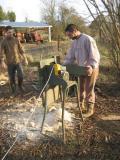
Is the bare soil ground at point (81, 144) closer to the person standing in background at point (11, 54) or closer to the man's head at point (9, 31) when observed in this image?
the person standing in background at point (11, 54)

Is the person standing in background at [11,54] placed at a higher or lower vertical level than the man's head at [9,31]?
lower

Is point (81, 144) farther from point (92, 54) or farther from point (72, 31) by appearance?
point (72, 31)

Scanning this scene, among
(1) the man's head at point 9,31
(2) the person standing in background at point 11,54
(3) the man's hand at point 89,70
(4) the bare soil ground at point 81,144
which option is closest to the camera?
(4) the bare soil ground at point 81,144

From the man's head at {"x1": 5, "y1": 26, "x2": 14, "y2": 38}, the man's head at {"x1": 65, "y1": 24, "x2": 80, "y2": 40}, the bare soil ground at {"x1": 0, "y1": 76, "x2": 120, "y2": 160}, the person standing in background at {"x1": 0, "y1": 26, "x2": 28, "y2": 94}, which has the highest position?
the man's head at {"x1": 65, "y1": 24, "x2": 80, "y2": 40}

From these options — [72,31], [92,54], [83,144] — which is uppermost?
[72,31]

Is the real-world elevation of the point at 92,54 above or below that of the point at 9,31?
below

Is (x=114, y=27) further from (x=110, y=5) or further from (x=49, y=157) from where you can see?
(x=49, y=157)

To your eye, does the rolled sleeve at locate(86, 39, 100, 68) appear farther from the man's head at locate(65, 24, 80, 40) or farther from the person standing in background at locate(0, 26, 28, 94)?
the person standing in background at locate(0, 26, 28, 94)

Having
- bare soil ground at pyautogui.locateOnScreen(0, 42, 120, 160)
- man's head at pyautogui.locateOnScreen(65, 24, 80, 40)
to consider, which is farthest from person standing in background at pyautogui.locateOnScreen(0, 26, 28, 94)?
man's head at pyautogui.locateOnScreen(65, 24, 80, 40)

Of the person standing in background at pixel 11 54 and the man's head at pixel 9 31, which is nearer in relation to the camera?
the man's head at pixel 9 31

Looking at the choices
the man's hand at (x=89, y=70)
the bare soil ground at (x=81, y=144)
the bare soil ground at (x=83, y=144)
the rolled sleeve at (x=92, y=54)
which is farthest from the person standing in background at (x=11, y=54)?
the man's hand at (x=89, y=70)

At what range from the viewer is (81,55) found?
23.8 feet

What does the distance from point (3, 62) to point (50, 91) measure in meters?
3.66

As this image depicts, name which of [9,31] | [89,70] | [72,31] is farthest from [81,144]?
[9,31]
